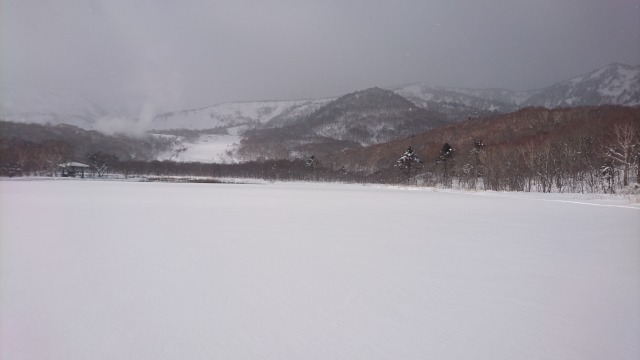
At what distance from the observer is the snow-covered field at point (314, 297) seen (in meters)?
4.44

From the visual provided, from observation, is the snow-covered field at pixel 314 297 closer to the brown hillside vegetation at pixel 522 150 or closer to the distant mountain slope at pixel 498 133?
the brown hillside vegetation at pixel 522 150

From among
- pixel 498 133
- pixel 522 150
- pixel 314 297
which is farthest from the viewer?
pixel 498 133

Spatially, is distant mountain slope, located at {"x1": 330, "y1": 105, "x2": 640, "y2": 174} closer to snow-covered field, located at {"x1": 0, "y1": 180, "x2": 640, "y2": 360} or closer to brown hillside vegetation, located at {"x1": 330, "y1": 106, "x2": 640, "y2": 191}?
brown hillside vegetation, located at {"x1": 330, "y1": 106, "x2": 640, "y2": 191}

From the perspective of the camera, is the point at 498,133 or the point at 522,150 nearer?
the point at 522,150

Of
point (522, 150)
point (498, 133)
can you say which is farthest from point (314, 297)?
point (498, 133)

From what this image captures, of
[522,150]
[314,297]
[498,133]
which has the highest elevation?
[498,133]

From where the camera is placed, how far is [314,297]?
6.22 m

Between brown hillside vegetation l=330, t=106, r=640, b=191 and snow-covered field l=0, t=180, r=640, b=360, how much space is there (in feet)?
174

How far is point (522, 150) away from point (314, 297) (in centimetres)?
8569

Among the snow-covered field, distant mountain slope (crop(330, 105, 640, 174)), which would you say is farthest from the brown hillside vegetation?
the snow-covered field

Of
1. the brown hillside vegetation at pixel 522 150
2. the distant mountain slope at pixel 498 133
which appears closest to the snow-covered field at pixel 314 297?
the brown hillside vegetation at pixel 522 150

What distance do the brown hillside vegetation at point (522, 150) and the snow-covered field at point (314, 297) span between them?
174 feet

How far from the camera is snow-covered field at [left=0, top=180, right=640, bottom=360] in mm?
4441

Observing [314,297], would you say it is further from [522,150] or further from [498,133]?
[498,133]
